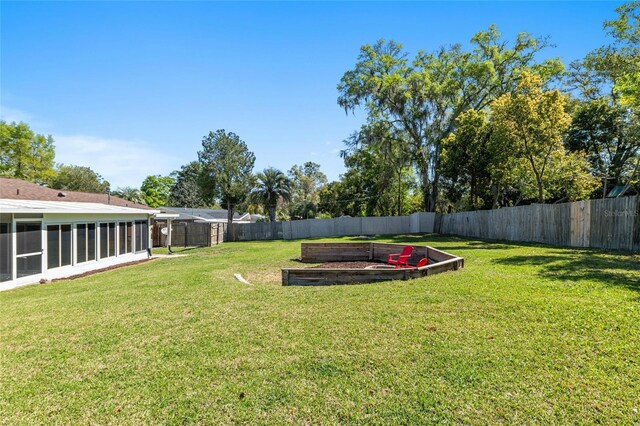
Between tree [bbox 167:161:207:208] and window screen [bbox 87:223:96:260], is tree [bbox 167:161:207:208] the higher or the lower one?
the higher one

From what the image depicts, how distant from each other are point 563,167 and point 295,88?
46.3ft

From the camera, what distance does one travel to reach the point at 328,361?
3.16 meters

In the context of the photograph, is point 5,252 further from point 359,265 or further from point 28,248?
point 359,265

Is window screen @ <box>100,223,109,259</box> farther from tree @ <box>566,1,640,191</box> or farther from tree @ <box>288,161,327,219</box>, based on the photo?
tree @ <box>566,1,640,191</box>

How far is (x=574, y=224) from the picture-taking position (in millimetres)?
11703

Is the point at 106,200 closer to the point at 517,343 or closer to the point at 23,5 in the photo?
the point at 23,5

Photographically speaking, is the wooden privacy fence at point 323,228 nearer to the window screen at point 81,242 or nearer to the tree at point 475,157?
the tree at point 475,157

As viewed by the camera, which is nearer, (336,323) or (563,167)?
(336,323)

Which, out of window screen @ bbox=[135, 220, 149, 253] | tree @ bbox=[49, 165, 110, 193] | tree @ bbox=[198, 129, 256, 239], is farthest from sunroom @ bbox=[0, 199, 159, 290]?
tree @ bbox=[49, 165, 110, 193]

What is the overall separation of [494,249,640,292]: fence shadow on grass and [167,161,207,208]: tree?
52917mm

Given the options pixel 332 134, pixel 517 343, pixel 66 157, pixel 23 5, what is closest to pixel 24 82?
pixel 23 5

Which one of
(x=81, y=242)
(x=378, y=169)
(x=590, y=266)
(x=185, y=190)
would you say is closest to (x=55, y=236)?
(x=81, y=242)

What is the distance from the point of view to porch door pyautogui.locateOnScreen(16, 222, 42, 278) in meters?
9.41

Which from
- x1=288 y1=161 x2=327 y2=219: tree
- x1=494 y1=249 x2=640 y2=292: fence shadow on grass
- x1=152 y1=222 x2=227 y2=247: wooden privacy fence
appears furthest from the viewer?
x1=288 y1=161 x2=327 y2=219: tree
